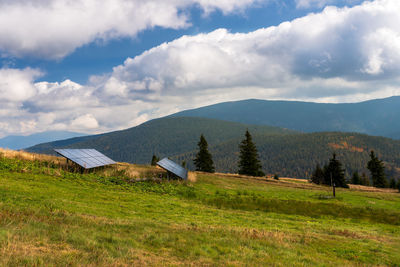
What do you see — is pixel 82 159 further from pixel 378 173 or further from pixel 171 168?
pixel 378 173

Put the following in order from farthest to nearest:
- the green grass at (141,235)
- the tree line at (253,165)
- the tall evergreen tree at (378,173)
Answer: the tall evergreen tree at (378,173) < the tree line at (253,165) < the green grass at (141,235)

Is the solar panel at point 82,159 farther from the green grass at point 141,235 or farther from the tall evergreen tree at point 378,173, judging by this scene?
the tall evergreen tree at point 378,173

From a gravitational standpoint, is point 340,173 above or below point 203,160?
below

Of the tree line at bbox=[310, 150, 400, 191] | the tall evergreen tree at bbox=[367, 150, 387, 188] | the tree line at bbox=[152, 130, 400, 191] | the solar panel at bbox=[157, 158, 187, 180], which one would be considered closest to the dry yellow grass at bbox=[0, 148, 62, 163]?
the solar panel at bbox=[157, 158, 187, 180]

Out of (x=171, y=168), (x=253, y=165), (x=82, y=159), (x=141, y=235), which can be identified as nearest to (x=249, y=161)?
(x=253, y=165)

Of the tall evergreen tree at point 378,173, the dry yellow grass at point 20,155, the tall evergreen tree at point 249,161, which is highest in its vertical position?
the dry yellow grass at point 20,155

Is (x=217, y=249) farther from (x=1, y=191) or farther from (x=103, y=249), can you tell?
(x=1, y=191)

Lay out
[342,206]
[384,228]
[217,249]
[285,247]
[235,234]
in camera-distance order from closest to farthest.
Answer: [217,249], [285,247], [235,234], [384,228], [342,206]

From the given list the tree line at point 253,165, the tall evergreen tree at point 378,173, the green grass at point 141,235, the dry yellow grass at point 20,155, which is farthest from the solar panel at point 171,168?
the tall evergreen tree at point 378,173

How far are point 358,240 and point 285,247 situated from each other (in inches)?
233

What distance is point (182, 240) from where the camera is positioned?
11.2 m

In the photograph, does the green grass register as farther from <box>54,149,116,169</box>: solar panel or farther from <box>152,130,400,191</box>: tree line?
<box>152,130,400,191</box>: tree line

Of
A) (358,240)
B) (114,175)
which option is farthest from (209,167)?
(358,240)

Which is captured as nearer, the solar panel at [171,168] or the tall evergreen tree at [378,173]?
the solar panel at [171,168]
